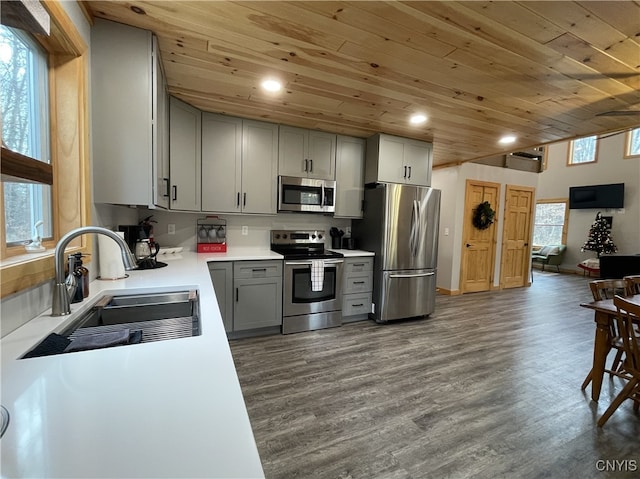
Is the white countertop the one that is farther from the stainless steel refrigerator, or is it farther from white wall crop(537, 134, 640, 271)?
white wall crop(537, 134, 640, 271)

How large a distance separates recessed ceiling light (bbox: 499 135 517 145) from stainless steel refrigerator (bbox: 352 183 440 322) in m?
1.10

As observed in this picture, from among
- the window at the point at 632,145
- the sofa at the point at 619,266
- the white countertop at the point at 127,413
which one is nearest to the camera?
the white countertop at the point at 127,413

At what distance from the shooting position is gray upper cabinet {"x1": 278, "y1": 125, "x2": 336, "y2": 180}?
3.33 metres

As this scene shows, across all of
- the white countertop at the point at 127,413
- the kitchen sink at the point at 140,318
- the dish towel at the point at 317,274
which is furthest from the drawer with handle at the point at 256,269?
the white countertop at the point at 127,413

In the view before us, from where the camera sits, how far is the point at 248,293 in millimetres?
3006

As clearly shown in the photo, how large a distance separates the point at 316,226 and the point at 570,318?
3.85 m

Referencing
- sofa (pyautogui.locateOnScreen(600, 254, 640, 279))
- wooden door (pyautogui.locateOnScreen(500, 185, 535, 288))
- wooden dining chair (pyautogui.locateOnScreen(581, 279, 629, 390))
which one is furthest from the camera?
wooden door (pyautogui.locateOnScreen(500, 185, 535, 288))

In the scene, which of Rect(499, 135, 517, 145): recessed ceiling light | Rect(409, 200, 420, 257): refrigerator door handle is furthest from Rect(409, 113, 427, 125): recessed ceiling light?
Rect(499, 135, 517, 145): recessed ceiling light

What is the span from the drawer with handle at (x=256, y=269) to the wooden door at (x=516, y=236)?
490 centimetres

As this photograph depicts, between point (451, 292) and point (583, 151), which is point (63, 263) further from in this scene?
point (583, 151)

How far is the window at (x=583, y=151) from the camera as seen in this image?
7.88 meters

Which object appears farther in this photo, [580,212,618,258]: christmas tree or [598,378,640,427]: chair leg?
[580,212,618,258]: christmas tree

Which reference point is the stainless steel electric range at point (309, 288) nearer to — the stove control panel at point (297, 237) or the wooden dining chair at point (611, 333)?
the stove control panel at point (297, 237)

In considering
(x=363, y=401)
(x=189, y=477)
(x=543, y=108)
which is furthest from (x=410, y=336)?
(x=189, y=477)
